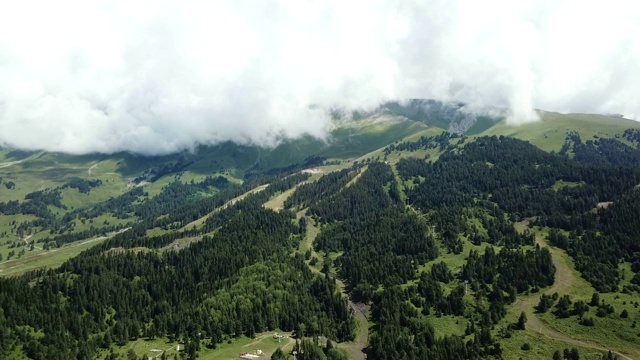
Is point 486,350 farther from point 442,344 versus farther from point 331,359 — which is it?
point 331,359

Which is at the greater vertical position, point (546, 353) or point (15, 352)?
point (15, 352)

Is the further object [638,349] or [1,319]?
[1,319]

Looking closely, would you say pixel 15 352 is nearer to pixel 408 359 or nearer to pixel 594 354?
pixel 408 359

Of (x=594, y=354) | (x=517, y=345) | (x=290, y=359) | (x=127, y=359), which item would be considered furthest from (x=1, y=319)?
(x=594, y=354)

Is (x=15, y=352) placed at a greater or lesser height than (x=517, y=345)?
greater

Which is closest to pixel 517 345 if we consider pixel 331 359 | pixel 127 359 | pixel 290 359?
pixel 331 359

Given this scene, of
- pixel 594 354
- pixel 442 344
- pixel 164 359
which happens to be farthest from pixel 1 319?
pixel 594 354

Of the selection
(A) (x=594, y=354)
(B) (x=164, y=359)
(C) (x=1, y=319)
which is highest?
(C) (x=1, y=319)

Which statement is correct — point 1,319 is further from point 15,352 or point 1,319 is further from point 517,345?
point 517,345
